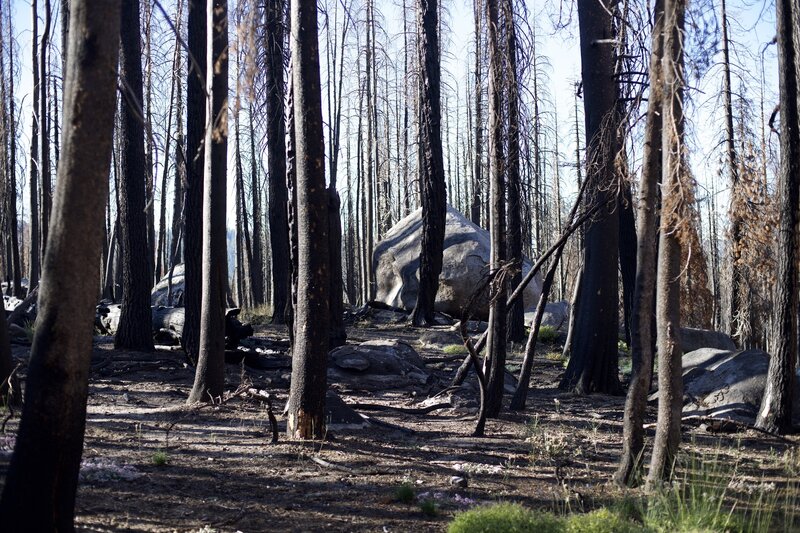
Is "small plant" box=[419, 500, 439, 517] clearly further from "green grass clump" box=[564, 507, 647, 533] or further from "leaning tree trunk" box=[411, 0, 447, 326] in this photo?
"leaning tree trunk" box=[411, 0, 447, 326]

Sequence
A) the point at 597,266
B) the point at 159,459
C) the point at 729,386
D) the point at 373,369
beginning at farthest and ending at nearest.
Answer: the point at 373,369 < the point at 597,266 < the point at 729,386 < the point at 159,459

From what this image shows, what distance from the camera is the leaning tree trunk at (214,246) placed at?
8.81 meters

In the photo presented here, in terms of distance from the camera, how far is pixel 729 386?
34.3 ft

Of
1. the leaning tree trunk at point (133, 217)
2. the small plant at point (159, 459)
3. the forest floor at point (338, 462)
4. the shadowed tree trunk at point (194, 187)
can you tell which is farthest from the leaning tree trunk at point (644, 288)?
the leaning tree trunk at point (133, 217)

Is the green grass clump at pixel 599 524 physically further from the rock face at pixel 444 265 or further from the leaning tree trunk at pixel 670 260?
the rock face at pixel 444 265

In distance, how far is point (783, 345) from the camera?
30.0 feet

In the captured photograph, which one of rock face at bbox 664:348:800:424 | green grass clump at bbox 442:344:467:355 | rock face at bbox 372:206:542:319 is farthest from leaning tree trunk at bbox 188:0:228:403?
rock face at bbox 372:206:542:319

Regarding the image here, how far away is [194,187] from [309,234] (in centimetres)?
454

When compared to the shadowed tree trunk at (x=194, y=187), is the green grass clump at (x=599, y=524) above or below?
below

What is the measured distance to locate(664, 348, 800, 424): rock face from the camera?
1002 centimetres

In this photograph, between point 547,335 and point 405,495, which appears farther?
point 547,335

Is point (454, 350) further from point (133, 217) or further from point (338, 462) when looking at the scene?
point (338, 462)

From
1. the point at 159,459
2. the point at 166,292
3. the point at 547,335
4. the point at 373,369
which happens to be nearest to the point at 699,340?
the point at 547,335

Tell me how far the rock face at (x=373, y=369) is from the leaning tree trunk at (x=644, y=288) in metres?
5.26
